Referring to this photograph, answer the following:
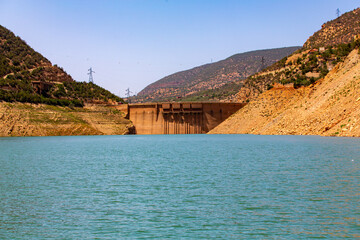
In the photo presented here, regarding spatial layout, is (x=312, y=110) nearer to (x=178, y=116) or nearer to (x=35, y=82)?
(x=178, y=116)

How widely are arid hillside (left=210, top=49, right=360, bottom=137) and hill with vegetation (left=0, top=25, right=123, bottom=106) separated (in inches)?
1893

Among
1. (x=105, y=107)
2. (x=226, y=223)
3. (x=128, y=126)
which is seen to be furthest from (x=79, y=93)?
(x=226, y=223)

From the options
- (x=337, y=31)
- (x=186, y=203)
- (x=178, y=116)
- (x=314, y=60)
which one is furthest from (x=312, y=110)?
(x=337, y=31)

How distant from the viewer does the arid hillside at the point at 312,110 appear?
65.3 meters

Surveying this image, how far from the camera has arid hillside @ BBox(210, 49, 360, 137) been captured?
2571 inches

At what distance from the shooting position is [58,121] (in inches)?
4269

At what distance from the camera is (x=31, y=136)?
104m

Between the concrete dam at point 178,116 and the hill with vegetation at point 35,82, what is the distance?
18.0 meters

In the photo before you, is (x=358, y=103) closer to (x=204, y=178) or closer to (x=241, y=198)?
(x=204, y=178)

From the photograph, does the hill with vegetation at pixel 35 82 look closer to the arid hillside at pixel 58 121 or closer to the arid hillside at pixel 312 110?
the arid hillside at pixel 58 121

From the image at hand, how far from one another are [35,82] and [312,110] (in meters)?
82.9

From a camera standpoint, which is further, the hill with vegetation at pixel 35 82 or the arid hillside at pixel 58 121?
the hill with vegetation at pixel 35 82

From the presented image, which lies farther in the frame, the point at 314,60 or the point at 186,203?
the point at 314,60

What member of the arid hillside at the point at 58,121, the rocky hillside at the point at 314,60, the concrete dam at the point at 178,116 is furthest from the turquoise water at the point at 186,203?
the concrete dam at the point at 178,116
